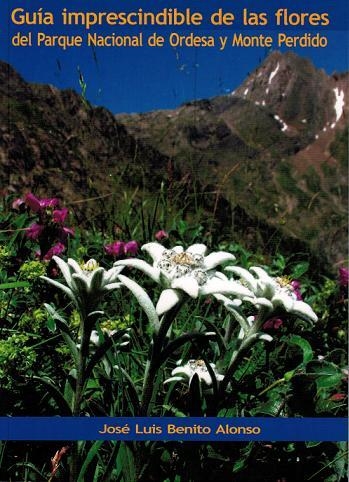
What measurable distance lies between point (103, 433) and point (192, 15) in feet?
4.94

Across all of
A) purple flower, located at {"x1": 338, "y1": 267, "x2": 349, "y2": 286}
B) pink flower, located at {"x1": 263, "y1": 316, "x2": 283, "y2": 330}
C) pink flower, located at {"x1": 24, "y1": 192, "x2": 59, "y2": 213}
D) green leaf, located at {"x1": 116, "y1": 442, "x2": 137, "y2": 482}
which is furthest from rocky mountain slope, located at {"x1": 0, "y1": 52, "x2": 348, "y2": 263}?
green leaf, located at {"x1": 116, "y1": 442, "x2": 137, "y2": 482}

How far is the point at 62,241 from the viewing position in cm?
270

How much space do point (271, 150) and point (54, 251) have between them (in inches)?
110

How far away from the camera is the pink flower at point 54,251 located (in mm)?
2600

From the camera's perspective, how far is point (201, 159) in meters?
4.03

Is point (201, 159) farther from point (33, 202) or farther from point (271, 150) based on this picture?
point (33, 202)

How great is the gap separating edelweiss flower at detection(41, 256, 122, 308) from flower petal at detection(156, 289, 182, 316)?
170 mm

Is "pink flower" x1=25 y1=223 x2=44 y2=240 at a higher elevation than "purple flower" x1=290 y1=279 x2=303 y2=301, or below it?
higher

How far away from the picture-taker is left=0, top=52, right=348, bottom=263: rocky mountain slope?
4.02 metres

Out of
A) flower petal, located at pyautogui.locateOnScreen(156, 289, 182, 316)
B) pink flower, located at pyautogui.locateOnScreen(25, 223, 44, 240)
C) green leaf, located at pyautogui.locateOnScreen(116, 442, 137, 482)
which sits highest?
pink flower, located at pyautogui.locateOnScreen(25, 223, 44, 240)

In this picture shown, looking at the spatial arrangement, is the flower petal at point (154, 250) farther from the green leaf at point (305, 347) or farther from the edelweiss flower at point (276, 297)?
the green leaf at point (305, 347)

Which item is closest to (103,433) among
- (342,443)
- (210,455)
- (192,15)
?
(210,455)

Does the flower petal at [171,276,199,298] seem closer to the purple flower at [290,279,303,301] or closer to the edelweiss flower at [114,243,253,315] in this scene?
the edelweiss flower at [114,243,253,315]

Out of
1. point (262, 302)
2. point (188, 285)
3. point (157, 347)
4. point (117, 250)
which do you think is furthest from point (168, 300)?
point (117, 250)
